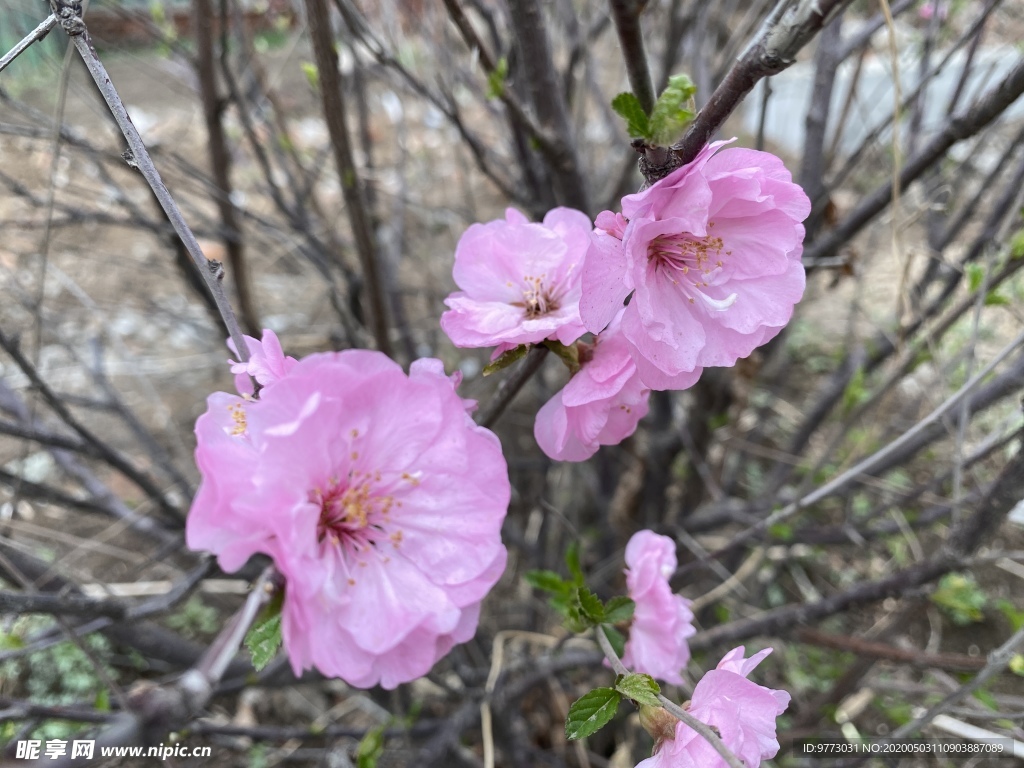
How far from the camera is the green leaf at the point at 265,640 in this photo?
59cm

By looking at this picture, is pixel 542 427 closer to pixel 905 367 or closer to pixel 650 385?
pixel 650 385

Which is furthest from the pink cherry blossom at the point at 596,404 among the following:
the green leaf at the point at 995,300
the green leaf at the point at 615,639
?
the green leaf at the point at 995,300

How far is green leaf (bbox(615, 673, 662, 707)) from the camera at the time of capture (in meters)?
0.68

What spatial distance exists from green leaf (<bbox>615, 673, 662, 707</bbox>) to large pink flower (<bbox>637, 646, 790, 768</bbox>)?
0.17ft

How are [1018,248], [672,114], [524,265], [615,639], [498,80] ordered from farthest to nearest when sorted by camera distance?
[1018,248], [498,80], [615,639], [524,265], [672,114]

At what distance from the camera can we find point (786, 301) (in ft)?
2.38

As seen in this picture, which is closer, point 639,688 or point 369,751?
point 639,688

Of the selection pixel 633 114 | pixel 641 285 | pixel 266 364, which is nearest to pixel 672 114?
pixel 633 114

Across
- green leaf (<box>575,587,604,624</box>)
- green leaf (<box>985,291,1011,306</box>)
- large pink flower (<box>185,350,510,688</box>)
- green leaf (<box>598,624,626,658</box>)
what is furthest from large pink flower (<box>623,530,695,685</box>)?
green leaf (<box>985,291,1011,306</box>)

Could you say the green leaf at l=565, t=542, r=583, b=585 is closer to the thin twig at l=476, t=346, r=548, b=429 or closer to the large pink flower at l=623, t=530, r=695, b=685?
the large pink flower at l=623, t=530, r=695, b=685

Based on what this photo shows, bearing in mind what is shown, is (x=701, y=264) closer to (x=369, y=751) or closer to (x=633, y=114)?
(x=633, y=114)

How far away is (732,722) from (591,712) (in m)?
0.14

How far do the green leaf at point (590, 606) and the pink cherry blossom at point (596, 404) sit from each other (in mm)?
201

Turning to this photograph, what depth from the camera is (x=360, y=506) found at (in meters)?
0.76
